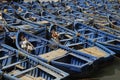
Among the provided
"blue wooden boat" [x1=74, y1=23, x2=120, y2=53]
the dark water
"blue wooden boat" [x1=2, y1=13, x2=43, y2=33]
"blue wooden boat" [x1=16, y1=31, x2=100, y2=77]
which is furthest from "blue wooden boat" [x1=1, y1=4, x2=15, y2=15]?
the dark water

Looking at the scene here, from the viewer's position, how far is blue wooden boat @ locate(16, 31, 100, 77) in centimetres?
1567

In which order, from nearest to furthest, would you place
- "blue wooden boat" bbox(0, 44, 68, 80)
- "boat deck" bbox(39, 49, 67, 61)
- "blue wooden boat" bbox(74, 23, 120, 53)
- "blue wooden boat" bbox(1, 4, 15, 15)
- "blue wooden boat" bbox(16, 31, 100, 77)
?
"blue wooden boat" bbox(0, 44, 68, 80)
"blue wooden boat" bbox(16, 31, 100, 77)
"boat deck" bbox(39, 49, 67, 61)
"blue wooden boat" bbox(74, 23, 120, 53)
"blue wooden boat" bbox(1, 4, 15, 15)

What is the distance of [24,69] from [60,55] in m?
2.75

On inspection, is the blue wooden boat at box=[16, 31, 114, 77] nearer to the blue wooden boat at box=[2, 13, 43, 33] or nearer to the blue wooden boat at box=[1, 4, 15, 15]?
the blue wooden boat at box=[2, 13, 43, 33]

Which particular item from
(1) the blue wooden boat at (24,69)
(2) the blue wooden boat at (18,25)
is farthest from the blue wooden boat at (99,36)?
(1) the blue wooden boat at (24,69)

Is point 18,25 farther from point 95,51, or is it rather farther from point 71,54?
point 95,51

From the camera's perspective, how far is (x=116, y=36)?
2161 cm

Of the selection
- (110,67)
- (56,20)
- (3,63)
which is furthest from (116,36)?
(3,63)

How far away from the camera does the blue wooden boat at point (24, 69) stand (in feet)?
46.3

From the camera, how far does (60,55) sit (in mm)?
17031

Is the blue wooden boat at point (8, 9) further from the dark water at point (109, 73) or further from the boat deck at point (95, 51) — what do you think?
the dark water at point (109, 73)

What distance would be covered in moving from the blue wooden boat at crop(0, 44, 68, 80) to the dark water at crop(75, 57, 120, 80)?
357 centimetres

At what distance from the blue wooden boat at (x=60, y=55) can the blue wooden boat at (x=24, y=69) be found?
0.75m

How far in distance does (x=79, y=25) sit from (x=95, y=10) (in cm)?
1022
